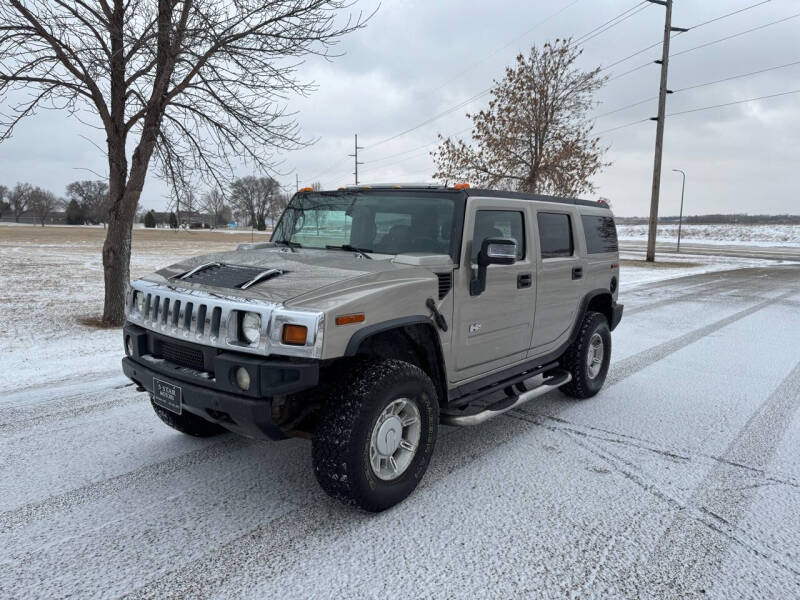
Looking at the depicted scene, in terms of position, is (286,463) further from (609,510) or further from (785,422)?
(785,422)

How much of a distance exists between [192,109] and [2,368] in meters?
4.54

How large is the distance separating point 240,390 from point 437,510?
1.33m

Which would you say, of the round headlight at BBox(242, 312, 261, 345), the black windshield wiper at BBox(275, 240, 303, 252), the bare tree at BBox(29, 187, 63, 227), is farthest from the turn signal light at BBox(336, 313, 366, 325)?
the bare tree at BBox(29, 187, 63, 227)

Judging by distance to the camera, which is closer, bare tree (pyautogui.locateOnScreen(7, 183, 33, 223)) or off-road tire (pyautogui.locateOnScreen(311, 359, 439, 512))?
off-road tire (pyautogui.locateOnScreen(311, 359, 439, 512))

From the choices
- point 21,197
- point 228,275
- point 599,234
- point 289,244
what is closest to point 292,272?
point 228,275

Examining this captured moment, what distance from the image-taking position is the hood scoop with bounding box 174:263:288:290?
10.1 ft

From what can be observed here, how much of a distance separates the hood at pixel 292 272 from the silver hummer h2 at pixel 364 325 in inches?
0.6

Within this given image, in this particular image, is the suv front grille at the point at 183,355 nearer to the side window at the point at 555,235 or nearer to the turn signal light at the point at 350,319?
the turn signal light at the point at 350,319

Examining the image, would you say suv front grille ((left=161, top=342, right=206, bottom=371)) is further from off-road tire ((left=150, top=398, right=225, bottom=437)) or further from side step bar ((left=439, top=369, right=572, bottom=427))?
side step bar ((left=439, top=369, right=572, bottom=427))

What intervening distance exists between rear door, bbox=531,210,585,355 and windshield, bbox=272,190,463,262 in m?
1.08

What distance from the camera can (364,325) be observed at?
115 inches

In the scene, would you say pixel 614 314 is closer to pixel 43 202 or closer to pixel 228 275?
pixel 228 275

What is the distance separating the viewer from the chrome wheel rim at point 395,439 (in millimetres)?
3057

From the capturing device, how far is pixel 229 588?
246 centimetres
